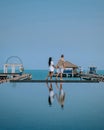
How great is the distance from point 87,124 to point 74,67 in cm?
4052

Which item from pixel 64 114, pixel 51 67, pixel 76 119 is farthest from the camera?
pixel 51 67

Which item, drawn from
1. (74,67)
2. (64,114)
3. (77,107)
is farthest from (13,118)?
(74,67)

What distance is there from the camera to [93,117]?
6.27 meters

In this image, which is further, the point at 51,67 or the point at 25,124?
the point at 51,67

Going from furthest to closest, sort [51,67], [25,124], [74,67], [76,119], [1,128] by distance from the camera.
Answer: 1. [74,67]
2. [51,67]
3. [76,119]
4. [25,124]
5. [1,128]

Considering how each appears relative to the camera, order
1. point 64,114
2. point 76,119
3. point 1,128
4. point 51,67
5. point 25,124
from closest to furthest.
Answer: point 1,128
point 25,124
point 76,119
point 64,114
point 51,67

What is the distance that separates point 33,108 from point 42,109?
0.26m

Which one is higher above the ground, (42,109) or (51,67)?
(51,67)

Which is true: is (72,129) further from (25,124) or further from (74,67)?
(74,67)

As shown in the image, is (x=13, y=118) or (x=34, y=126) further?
(x=13, y=118)

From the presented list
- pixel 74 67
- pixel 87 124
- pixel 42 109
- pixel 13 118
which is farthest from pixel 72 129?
pixel 74 67

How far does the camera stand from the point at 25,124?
18.1 feet

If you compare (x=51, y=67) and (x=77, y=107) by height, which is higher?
(x=51, y=67)

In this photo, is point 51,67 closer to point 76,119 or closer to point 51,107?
point 51,107
